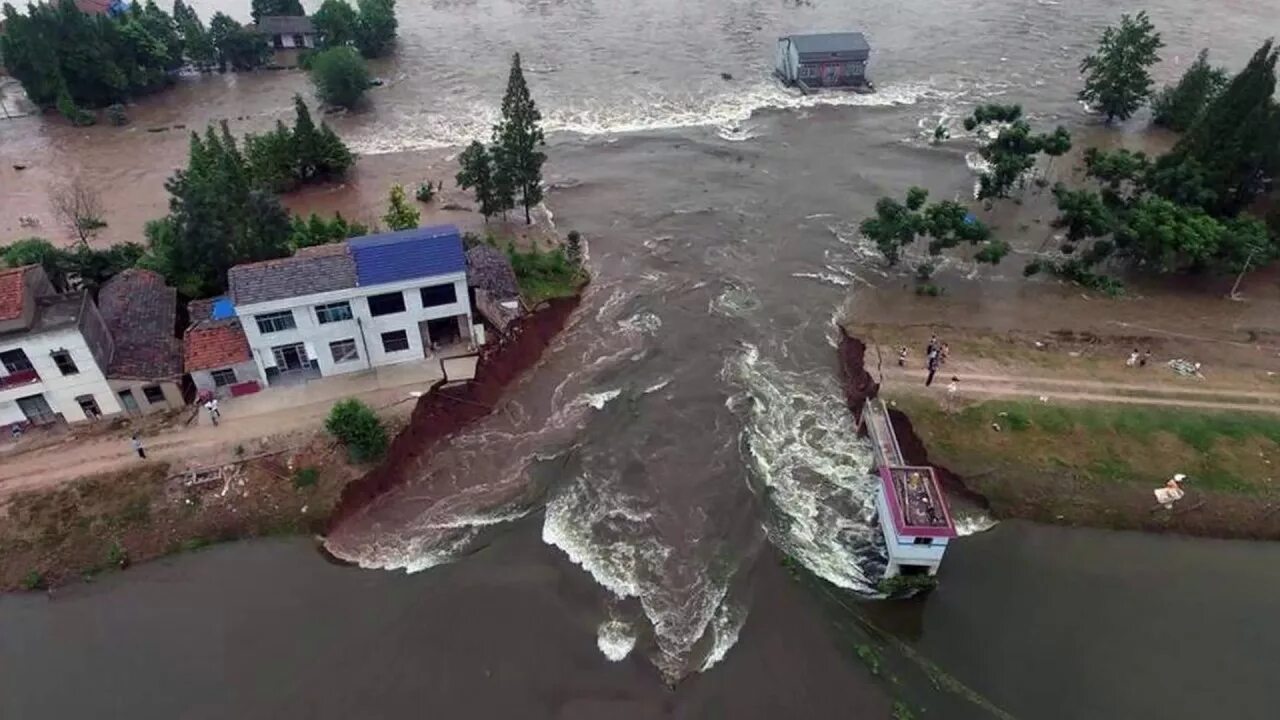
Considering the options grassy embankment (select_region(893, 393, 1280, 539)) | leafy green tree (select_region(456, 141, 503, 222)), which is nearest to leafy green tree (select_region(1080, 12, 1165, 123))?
grassy embankment (select_region(893, 393, 1280, 539))

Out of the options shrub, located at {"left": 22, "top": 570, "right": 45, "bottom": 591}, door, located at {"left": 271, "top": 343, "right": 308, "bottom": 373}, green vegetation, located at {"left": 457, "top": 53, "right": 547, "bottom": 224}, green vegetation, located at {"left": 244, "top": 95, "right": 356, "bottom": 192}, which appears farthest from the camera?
green vegetation, located at {"left": 244, "top": 95, "right": 356, "bottom": 192}

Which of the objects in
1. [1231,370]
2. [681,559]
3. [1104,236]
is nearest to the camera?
[681,559]

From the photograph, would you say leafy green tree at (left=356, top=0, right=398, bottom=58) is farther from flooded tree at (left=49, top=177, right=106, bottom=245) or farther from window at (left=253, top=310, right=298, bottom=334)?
window at (left=253, top=310, right=298, bottom=334)

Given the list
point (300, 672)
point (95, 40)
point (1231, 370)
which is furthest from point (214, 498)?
point (95, 40)

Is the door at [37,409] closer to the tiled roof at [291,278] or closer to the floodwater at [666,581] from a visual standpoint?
the floodwater at [666,581]

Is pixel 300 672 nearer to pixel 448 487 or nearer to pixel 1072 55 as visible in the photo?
pixel 448 487

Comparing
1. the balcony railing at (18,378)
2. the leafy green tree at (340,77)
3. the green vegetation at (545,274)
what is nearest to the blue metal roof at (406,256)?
the green vegetation at (545,274)
